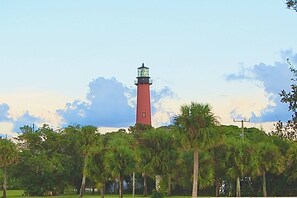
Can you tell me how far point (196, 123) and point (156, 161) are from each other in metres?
16.5

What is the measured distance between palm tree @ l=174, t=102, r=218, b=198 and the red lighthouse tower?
5868 centimetres

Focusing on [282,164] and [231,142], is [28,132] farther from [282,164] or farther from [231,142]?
[282,164]

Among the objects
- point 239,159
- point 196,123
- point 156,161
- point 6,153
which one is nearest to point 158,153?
point 156,161

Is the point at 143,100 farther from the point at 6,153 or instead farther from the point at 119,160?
the point at 119,160

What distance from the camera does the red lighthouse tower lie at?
111 metres

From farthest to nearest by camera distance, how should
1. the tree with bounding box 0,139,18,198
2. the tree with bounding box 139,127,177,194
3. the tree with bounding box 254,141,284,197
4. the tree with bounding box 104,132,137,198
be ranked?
the tree with bounding box 0,139,18,198, the tree with bounding box 254,141,284,197, the tree with bounding box 139,127,177,194, the tree with bounding box 104,132,137,198

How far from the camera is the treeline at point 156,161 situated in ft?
184

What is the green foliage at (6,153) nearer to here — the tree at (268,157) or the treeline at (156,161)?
the treeline at (156,161)

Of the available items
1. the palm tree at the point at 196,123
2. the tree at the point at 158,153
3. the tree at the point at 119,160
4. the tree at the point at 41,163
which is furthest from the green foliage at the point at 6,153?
the palm tree at the point at 196,123

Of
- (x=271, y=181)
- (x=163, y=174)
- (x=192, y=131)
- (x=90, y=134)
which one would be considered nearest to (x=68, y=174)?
(x=90, y=134)

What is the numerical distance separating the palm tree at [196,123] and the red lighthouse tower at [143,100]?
2310 inches

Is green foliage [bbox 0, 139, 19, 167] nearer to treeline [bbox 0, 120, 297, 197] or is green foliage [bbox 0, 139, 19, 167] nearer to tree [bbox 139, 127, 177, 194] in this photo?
treeline [bbox 0, 120, 297, 197]

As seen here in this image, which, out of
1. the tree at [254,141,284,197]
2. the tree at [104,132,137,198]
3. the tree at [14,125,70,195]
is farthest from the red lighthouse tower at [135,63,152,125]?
the tree at [104,132,137,198]

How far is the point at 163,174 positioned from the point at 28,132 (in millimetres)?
27701
